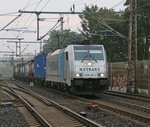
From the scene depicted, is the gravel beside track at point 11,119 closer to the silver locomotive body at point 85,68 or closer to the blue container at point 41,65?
the silver locomotive body at point 85,68

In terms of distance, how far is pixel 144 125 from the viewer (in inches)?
558

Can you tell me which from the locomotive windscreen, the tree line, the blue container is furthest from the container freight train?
the tree line

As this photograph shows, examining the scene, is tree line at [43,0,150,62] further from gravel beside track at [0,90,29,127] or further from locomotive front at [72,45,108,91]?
gravel beside track at [0,90,29,127]

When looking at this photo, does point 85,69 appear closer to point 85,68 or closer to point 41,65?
point 85,68

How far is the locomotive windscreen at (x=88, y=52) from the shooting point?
27.4 meters

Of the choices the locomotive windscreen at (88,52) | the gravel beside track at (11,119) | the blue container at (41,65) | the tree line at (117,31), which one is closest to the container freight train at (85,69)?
the locomotive windscreen at (88,52)

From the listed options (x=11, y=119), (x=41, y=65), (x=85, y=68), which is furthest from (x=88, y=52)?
(x=41, y=65)

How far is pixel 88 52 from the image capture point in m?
27.7

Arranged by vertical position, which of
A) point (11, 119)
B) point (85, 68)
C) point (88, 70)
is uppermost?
point (85, 68)

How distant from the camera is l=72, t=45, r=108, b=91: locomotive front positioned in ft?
87.6

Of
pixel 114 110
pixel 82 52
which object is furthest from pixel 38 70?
pixel 114 110

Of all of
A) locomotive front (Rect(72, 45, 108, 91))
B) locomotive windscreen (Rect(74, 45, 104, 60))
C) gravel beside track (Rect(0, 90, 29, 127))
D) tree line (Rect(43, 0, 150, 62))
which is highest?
tree line (Rect(43, 0, 150, 62))

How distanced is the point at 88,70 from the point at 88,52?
138 cm

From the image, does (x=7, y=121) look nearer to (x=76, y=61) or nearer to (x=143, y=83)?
(x=76, y=61)
